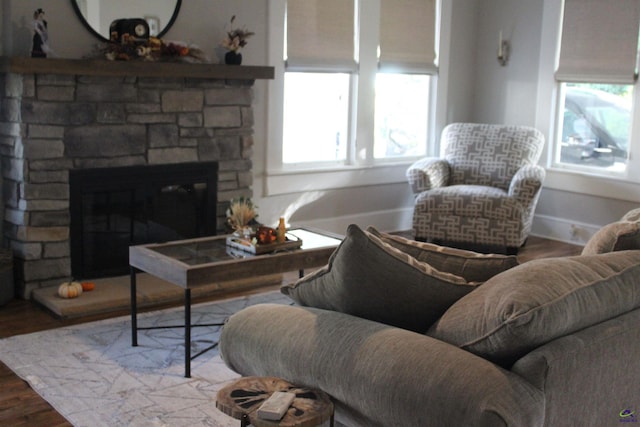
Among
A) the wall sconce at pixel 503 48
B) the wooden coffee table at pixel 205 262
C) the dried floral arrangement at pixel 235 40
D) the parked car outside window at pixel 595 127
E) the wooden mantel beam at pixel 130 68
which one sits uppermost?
the wall sconce at pixel 503 48

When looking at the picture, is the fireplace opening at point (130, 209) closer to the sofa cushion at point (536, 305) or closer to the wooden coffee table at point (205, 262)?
the wooden coffee table at point (205, 262)

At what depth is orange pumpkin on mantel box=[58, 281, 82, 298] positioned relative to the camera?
443cm

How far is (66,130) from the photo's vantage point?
183 inches

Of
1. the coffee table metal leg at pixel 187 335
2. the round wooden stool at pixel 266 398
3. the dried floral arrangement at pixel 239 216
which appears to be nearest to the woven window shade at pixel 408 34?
the dried floral arrangement at pixel 239 216

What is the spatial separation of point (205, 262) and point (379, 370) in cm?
183

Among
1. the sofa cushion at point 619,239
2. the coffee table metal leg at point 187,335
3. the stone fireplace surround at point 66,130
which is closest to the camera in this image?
the sofa cushion at point 619,239

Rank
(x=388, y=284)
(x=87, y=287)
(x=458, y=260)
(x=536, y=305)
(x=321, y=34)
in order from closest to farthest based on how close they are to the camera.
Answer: (x=536, y=305), (x=388, y=284), (x=458, y=260), (x=87, y=287), (x=321, y=34)

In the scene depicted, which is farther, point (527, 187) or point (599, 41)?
point (599, 41)

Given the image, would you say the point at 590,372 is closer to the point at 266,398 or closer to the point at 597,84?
the point at 266,398

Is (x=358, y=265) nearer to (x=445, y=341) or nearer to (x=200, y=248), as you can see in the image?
(x=445, y=341)

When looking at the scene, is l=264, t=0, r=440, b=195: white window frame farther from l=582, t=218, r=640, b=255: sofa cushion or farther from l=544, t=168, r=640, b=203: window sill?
l=582, t=218, r=640, b=255: sofa cushion

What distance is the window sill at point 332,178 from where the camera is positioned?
19.2 feet

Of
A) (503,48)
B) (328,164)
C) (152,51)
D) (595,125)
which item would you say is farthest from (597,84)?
(152,51)

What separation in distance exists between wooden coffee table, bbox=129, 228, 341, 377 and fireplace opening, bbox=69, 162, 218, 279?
0.97m
